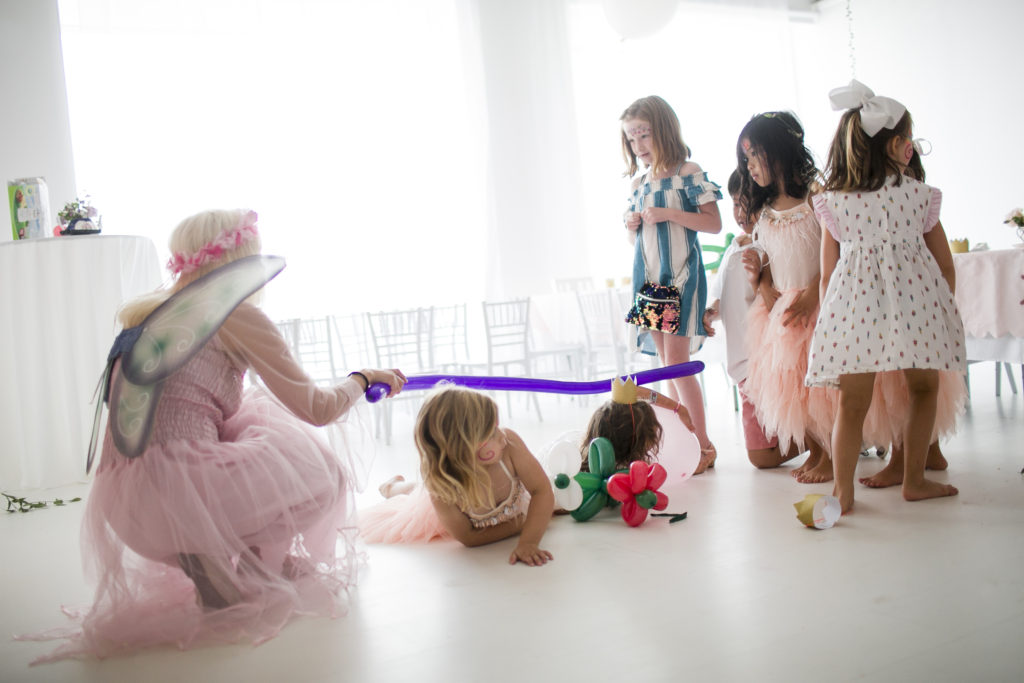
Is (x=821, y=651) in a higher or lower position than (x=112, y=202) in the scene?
lower

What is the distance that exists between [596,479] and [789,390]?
0.73 m

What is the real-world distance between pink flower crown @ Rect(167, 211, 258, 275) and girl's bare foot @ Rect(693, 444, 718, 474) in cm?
180

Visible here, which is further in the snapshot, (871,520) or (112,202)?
(112,202)

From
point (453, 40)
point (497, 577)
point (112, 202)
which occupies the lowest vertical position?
point (497, 577)

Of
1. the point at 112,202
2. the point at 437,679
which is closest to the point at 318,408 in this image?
the point at 437,679

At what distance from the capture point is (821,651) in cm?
139

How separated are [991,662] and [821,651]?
259 millimetres

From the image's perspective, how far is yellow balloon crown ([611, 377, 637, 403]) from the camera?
2.49m

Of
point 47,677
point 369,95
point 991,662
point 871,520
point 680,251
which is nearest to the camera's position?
point 991,662

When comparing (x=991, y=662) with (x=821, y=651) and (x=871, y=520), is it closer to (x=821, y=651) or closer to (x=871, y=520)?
(x=821, y=651)

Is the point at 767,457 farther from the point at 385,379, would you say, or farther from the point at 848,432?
the point at 385,379

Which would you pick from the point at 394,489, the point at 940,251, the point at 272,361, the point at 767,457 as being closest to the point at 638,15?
the point at 767,457

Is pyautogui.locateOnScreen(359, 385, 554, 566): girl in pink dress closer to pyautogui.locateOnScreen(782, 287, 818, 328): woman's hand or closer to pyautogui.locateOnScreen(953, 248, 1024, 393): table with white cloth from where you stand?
pyautogui.locateOnScreen(782, 287, 818, 328): woman's hand

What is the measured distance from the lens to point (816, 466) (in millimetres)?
2719
